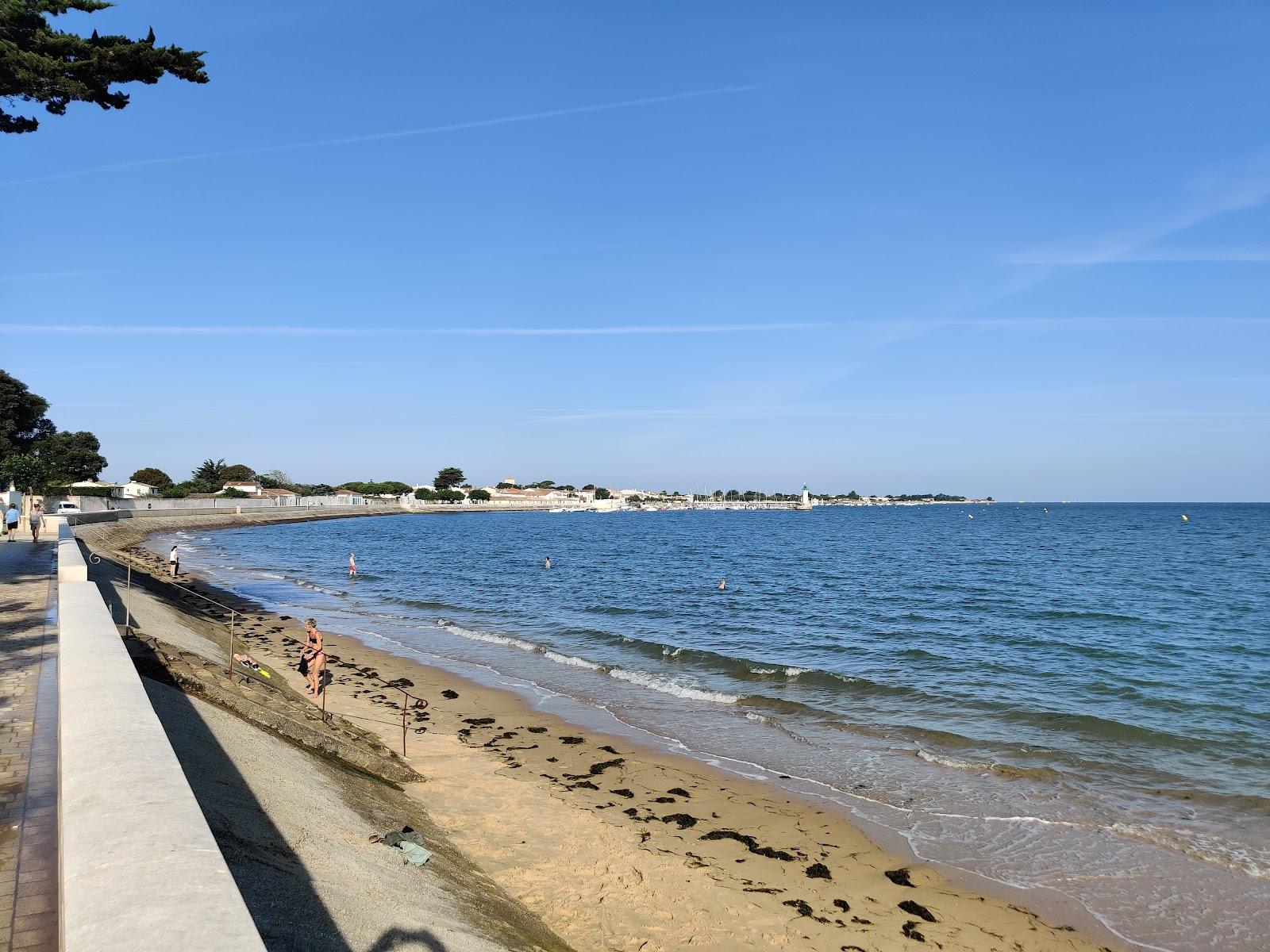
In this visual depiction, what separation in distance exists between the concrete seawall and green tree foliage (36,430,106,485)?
96.3 m

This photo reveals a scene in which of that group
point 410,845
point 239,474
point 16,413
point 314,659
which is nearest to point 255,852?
point 410,845

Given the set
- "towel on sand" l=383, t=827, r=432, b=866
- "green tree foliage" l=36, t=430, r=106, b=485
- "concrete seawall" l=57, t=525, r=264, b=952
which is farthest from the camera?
"green tree foliage" l=36, t=430, r=106, b=485

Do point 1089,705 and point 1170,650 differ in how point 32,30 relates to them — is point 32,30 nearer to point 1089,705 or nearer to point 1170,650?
point 1089,705

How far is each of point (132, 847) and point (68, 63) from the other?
17.3 m

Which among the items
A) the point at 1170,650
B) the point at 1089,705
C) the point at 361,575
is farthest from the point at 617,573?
the point at 1089,705

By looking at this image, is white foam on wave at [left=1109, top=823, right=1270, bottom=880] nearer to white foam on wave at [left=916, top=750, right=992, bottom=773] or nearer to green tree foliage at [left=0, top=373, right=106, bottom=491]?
white foam on wave at [left=916, top=750, right=992, bottom=773]

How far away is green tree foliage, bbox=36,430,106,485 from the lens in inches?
3698

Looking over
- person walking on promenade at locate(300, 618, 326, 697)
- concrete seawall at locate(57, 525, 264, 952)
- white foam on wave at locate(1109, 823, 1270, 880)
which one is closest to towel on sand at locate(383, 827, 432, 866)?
concrete seawall at locate(57, 525, 264, 952)

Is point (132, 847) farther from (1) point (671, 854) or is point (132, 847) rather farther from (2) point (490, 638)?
(2) point (490, 638)

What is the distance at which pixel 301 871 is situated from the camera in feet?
20.8

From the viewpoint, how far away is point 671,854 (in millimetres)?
10320

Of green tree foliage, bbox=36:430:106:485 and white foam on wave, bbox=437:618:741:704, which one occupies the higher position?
green tree foliage, bbox=36:430:106:485

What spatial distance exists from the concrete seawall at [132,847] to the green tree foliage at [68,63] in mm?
14135

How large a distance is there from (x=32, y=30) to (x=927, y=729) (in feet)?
72.6
